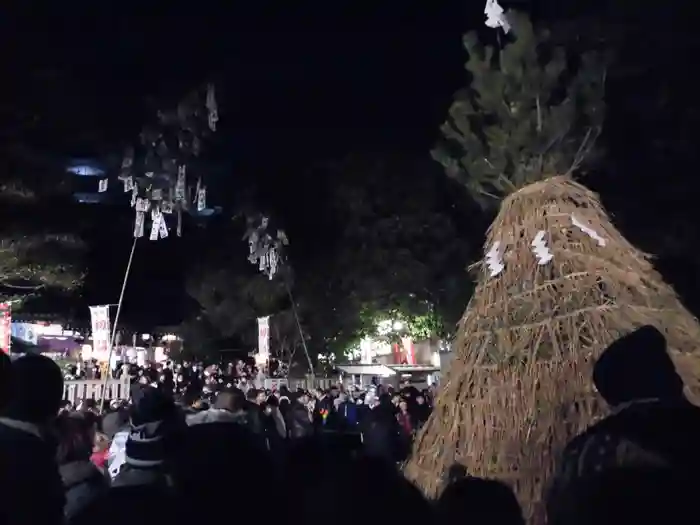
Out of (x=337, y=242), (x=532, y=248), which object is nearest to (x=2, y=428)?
(x=532, y=248)

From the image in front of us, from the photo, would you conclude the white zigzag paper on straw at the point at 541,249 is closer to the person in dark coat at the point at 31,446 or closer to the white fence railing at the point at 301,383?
the person in dark coat at the point at 31,446

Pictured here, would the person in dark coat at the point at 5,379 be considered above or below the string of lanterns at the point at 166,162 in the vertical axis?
below

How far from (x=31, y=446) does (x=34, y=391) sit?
250mm

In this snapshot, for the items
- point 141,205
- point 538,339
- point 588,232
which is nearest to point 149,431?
point 538,339

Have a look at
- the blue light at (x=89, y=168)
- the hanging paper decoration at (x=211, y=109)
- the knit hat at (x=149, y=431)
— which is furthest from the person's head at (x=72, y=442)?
the blue light at (x=89, y=168)

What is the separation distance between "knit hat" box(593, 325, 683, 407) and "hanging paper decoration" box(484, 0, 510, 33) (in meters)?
5.32

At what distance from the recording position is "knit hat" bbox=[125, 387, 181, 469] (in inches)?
142

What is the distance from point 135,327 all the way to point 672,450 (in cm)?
2857

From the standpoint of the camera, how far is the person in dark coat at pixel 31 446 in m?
2.45

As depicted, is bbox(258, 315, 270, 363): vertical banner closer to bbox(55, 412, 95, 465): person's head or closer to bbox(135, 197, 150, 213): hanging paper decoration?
bbox(135, 197, 150, 213): hanging paper decoration

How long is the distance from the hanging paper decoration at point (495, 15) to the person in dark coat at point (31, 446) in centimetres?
544

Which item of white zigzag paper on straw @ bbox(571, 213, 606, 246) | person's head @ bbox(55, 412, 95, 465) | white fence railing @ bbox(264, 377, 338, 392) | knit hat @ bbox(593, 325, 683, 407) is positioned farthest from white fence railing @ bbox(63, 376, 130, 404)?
knit hat @ bbox(593, 325, 683, 407)

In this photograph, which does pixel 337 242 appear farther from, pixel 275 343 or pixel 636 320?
pixel 636 320

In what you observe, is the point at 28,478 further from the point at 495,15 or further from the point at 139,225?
the point at 139,225
